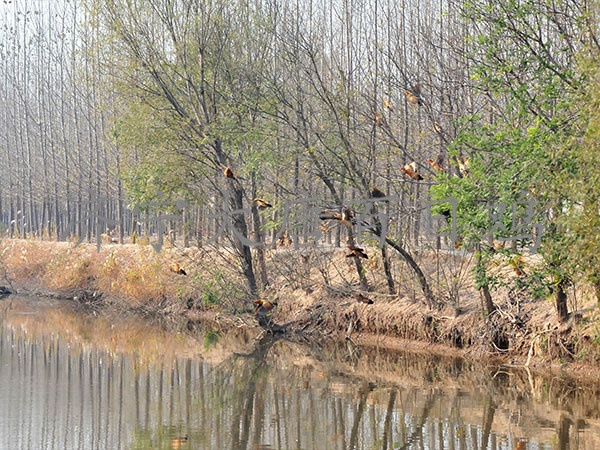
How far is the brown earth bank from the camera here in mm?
12851

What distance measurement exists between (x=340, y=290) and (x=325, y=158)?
2677mm

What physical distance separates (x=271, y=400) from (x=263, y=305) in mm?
5392

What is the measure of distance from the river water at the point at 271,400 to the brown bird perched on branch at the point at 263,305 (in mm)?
693

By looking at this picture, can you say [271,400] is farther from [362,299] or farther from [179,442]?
[362,299]

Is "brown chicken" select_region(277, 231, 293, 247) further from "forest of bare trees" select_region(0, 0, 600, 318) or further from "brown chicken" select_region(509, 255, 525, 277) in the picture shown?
"brown chicken" select_region(509, 255, 525, 277)

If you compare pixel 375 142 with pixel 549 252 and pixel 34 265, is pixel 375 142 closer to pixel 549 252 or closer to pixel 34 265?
pixel 549 252

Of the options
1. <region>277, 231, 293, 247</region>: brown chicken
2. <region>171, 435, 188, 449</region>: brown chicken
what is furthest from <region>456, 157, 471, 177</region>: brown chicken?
<region>171, 435, 188, 449</region>: brown chicken

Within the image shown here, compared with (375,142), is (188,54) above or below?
above

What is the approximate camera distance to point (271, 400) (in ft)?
37.6

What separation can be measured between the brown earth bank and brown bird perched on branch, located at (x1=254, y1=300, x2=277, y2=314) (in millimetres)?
178

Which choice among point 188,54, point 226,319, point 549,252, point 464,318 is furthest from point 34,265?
point 549,252

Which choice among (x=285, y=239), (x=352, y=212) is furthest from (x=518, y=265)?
(x=285, y=239)

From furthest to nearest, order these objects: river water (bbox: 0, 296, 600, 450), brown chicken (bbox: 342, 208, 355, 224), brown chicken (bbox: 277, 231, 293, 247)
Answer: brown chicken (bbox: 277, 231, 293, 247) < brown chicken (bbox: 342, 208, 355, 224) < river water (bbox: 0, 296, 600, 450)

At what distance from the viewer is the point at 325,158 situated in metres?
15.5
